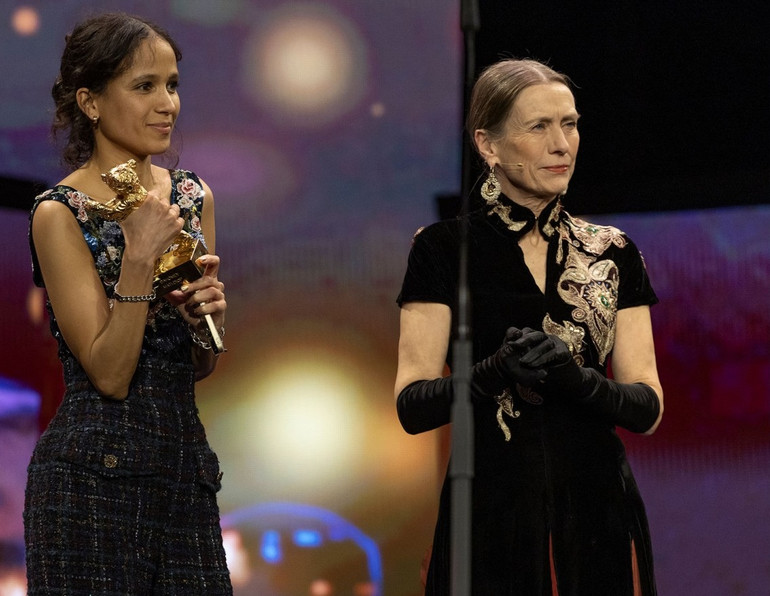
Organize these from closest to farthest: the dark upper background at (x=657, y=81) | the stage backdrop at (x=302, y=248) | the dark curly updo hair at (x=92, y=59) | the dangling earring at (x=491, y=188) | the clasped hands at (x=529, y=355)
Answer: the clasped hands at (x=529, y=355) → the dark curly updo hair at (x=92, y=59) → the dangling earring at (x=491, y=188) → the dark upper background at (x=657, y=81) → the stage backdrop at (x=302, y=248)

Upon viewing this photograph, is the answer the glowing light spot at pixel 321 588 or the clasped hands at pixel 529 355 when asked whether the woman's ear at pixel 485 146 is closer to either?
the clasped hands at pixel 529 355

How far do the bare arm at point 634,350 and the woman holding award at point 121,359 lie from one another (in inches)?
24.4

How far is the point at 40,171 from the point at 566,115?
70.5 inches

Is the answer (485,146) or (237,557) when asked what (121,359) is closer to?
(485,146)

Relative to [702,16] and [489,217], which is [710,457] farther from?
[489,217]

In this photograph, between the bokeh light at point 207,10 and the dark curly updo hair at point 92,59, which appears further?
the bokeh light at point 207,10

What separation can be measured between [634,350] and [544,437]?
0.21 meters

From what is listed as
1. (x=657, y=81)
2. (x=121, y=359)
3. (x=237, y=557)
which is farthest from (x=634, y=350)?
(x=237, y=557)

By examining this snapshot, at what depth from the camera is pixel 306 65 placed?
315 centimetres

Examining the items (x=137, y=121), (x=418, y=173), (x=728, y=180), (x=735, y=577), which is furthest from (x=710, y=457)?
(x=137, y=121)

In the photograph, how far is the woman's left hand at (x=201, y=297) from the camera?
171 cm

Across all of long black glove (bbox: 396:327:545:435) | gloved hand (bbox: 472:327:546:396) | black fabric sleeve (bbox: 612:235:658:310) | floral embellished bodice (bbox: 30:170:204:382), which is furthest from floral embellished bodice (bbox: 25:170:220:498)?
black fabric sleeve (bbox: 612:235:658:310)

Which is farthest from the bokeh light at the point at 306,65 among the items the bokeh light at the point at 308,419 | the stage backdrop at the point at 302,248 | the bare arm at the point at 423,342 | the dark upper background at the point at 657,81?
the bare arm at the point at 423,342

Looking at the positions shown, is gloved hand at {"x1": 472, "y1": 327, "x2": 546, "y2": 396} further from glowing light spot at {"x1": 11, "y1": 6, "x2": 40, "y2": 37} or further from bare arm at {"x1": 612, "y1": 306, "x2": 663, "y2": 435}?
glowing light spot at {"x1": 11, "y1": 6, "x2": 40, "y2": 37}
